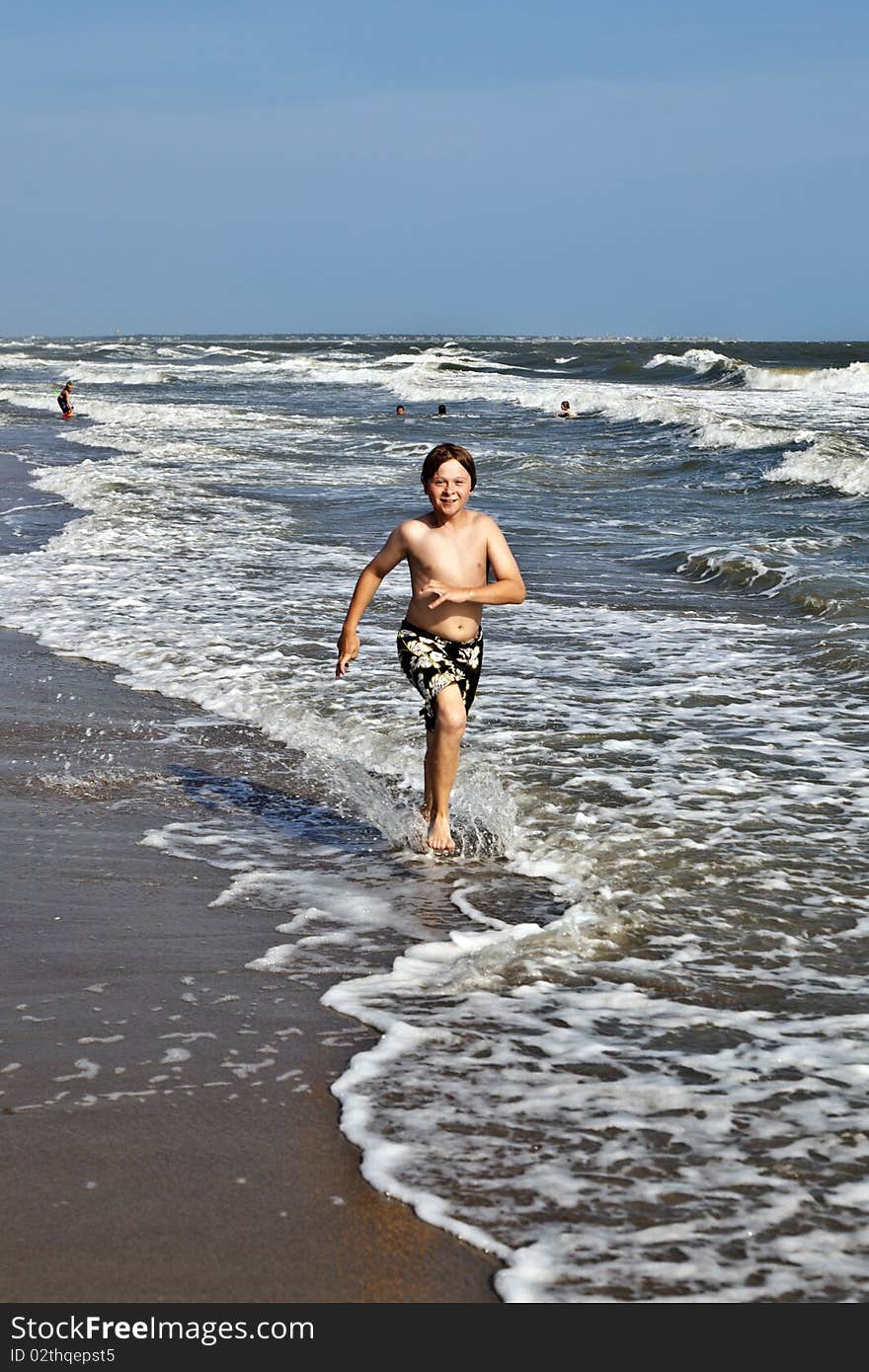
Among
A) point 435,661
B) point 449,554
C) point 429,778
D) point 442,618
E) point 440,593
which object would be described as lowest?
point 429,778

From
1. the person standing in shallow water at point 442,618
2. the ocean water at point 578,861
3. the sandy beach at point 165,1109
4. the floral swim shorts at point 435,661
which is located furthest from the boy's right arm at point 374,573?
the sandy beach at point 165,1109

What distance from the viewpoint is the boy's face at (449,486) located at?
215 inches

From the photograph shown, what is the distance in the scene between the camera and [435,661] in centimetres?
564

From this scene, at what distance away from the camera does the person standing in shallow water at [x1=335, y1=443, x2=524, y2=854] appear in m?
5.58

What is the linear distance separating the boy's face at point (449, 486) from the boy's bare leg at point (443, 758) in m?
0.72

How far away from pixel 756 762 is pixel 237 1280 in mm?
4457

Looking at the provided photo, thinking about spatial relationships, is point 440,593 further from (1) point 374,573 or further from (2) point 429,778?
(2) point 429,778

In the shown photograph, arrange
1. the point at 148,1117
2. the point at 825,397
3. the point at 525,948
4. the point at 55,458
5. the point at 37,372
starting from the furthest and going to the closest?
1. the point at 37,372
2. the point at 825,397
3. the point at 55,458
4. the point at 525,948
5. the point at 148,1117

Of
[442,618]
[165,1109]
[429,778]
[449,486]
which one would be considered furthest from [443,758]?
[165,1109]

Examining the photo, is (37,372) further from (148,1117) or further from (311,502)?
(148,1117)

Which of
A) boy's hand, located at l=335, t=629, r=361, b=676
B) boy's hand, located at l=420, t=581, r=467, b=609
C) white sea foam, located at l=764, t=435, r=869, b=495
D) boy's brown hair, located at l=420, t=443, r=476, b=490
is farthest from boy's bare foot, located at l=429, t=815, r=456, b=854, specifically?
white sea foam, located at l=764, t=435, r=869, b=495

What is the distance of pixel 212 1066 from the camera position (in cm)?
371

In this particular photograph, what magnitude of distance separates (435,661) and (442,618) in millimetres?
175
